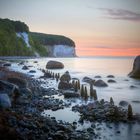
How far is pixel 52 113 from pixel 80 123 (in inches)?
81.0

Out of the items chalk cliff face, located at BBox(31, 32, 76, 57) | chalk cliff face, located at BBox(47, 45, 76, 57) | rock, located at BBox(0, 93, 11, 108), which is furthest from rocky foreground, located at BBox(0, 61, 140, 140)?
chalk cliff face, located at BBox(47, 45, 76, 57)

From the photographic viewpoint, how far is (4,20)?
367 ft

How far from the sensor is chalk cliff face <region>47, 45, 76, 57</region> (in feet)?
509

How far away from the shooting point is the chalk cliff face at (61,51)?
155 meters

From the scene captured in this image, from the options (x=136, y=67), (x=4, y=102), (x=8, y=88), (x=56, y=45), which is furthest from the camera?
(x=56, y=45)

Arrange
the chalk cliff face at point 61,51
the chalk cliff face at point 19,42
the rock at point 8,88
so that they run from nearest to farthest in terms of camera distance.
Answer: the rock at point 8,88 < the chalk cliff face at point 19,42 < the chalk cliff face at point 61,51

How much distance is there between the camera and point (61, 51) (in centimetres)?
16362

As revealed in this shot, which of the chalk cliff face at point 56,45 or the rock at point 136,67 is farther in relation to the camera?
the chalk cliff face at point 56,45

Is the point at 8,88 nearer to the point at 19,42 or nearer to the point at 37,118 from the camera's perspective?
the point at 37,118

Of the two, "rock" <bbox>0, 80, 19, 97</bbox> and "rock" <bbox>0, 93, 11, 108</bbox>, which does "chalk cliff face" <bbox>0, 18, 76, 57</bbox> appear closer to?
"rock" <bbox>0, 80, 19, 97</bbox>

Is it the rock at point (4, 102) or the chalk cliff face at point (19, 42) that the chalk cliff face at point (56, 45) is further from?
the rock at point (4, 102)

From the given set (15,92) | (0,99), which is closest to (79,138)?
(0,99)

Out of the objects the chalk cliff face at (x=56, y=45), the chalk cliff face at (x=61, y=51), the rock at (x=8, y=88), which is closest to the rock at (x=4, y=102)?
the rock at (x=8, y=88)

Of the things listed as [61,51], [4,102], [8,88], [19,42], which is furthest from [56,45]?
[4,102]
